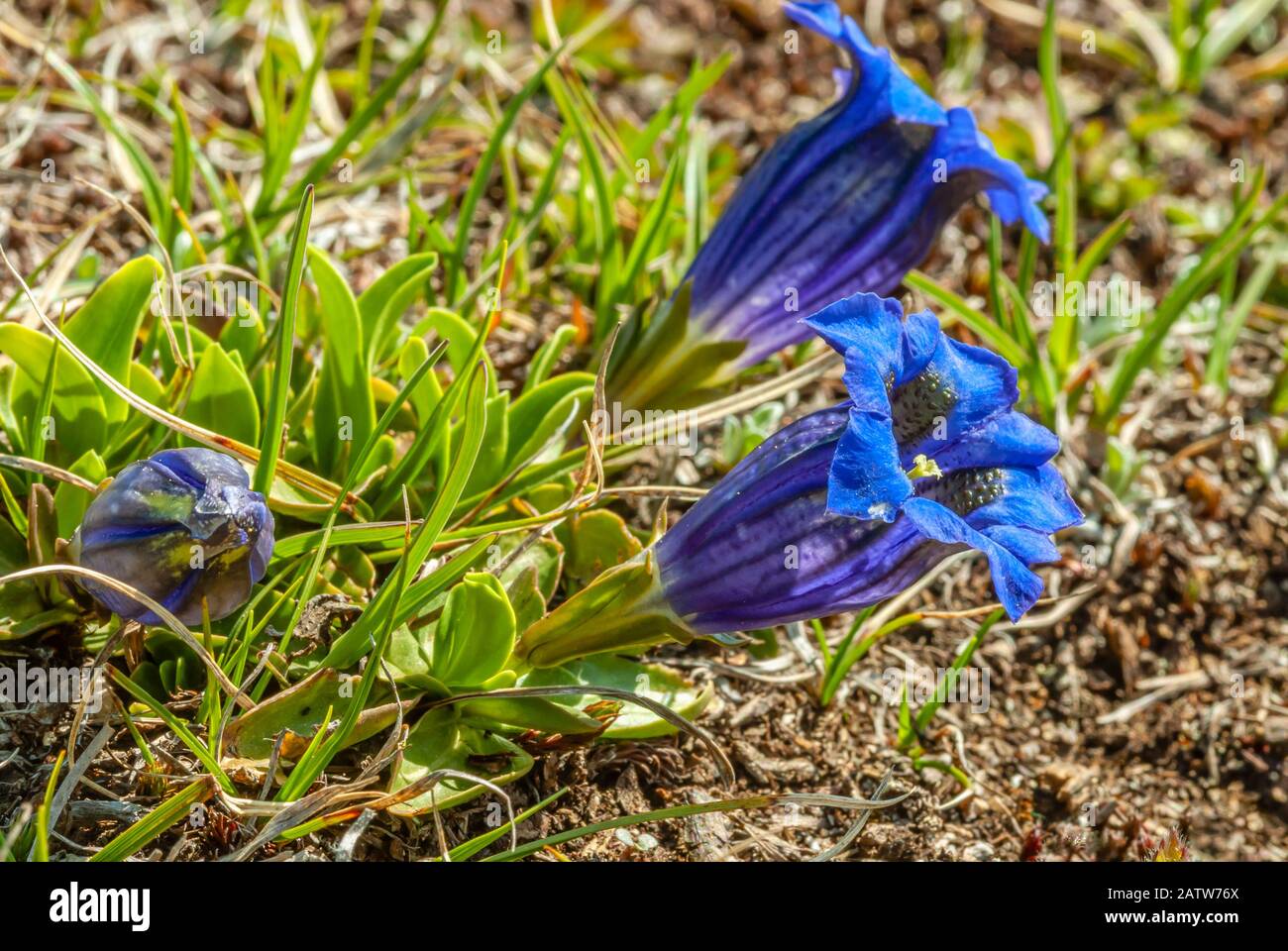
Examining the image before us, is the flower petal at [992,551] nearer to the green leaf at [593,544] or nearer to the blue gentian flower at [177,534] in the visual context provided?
the green leaf at [593,544]

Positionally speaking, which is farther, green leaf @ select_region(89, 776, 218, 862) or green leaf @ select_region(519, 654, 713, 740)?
green leaf @ select_region(519, 654, 713, 740)

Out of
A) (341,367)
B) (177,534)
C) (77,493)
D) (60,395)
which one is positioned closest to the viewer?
(177,534)

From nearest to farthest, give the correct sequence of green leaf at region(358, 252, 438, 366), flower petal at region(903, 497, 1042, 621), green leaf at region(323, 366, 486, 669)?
flower petal at region(903, 497, 1042, 621), green leaf at region(323, 366, 486, 669), green leaf at region(358, 252, 438, 366)

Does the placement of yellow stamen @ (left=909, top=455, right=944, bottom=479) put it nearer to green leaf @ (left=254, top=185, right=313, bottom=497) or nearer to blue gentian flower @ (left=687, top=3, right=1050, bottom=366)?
blue gentian flower @ (left=687, top=3, right=1050, bottom=366)

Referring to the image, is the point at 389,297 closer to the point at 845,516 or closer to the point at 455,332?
the point at 455,332

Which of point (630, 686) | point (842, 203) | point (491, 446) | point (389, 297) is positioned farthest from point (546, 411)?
point (842, 203)


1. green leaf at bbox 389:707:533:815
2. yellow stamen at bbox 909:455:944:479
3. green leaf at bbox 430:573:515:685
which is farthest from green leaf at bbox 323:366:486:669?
yellow stamen at bbox 909:455:944:479

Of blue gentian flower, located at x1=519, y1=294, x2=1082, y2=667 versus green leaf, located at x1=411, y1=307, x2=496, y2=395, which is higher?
green leaf, located at x1=411, y1=307, x2=496, y2=395
